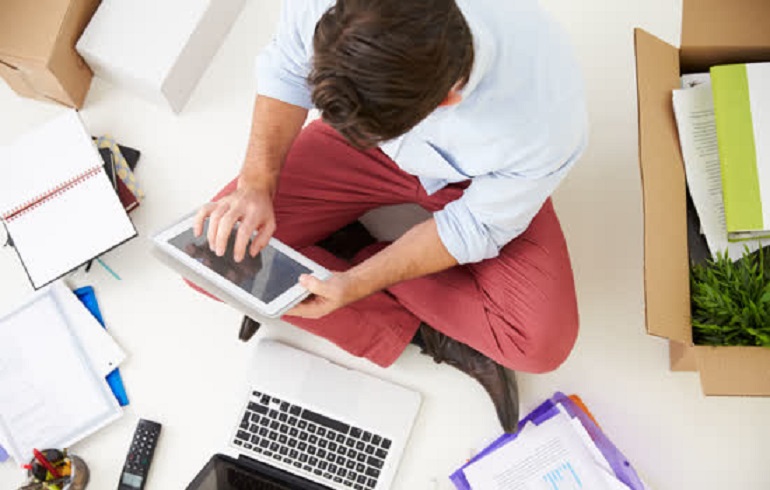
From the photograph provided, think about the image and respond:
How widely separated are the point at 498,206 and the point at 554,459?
1.81 feet

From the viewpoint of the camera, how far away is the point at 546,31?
1021mm

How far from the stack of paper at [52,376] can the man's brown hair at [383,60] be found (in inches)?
36.7

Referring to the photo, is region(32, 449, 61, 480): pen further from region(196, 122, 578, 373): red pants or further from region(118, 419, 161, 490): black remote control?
region(196, 122, 578, 373): red pants

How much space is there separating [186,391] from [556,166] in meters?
0.87

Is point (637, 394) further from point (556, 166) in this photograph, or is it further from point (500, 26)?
point (500, 26)

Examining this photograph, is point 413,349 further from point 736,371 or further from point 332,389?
point 736,371

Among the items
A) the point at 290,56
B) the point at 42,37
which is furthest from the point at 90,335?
the point at 290,56

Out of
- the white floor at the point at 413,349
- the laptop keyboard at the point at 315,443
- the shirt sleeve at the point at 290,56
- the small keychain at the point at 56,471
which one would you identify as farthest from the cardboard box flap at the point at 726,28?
the small keychain at the point at 56,471

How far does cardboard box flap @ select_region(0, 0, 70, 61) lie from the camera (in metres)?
1.46

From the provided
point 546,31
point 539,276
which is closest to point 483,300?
point 539,276

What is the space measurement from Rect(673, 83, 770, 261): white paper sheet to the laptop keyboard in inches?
27.8

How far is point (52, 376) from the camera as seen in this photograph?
1484 millimetres

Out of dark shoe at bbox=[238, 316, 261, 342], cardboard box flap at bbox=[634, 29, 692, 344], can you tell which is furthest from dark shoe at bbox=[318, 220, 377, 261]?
cardboard box flap at bbox=[634, 29, 692, 344]

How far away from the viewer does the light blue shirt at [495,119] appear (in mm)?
988
